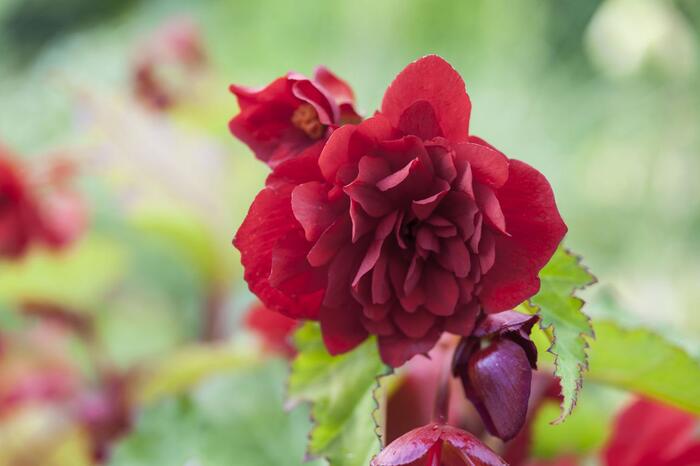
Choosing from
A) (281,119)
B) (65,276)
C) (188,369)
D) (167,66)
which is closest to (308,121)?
(281,119)

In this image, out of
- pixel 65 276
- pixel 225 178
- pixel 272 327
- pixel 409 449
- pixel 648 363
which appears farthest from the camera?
pixel 225 178

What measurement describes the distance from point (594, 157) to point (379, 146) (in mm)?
1486

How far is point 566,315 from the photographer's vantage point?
0.93ft

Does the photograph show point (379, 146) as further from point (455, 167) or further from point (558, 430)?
point (558, 430)

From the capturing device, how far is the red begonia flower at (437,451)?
247mm

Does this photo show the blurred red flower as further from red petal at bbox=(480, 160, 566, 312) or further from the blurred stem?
red petal at bbox=(480, 160, 566, 312)

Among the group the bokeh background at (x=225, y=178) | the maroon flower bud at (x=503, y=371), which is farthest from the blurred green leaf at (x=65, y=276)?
the maroon flower bud at (x=503, y=371)

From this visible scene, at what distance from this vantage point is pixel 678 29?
102 cm

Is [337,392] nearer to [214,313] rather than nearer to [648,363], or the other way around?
[648,363]

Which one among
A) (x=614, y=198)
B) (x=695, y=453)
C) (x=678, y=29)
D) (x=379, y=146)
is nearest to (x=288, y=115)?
(x=379, y=146)

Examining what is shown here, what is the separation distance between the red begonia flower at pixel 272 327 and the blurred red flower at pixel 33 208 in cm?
16

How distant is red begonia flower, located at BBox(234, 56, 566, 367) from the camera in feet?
0.86

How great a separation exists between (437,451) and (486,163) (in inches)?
3.4

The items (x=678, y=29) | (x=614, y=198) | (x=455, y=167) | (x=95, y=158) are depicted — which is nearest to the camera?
(x=455, y=167)
